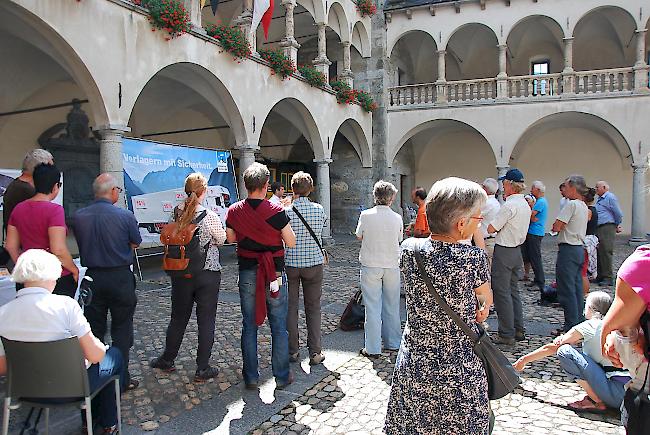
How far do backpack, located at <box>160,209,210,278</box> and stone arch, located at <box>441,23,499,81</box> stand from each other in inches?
724

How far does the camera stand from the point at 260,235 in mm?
3908

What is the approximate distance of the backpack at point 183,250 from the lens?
12.9 ft

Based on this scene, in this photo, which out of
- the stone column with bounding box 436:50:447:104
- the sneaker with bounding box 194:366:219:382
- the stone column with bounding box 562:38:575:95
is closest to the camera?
the sneaker with bounding box 194:366:219:382

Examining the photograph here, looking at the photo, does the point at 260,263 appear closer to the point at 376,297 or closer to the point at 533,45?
the point at 376,297

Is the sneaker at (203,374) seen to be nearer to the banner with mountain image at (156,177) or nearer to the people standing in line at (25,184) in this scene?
the people standing in line at (25,184)

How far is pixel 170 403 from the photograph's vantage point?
12.5 ft

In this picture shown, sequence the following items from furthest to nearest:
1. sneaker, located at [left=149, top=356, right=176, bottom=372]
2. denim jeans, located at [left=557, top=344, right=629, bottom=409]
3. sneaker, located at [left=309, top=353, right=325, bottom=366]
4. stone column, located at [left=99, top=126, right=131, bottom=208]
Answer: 1. stone column, located at [left=99, top=126, right=131, bottom=208]
2. sneaker, located at [left=309, top=353, right=325, bottom=366]
3. sneaker, located at [left=149, top=356, right=176, bottom=372]
4. denim jeans, located at [left=557, top=344, right=629, bottom=409]

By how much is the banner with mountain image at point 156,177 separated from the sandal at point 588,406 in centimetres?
658

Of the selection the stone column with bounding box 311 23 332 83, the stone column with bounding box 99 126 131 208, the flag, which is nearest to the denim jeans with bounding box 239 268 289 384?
the stone column with bounding box 99 126 131 208

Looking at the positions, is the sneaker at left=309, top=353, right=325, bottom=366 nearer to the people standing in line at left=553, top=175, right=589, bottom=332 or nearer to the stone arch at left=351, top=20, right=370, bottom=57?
the people standing in line at left=553, top=175, right=589, bottom=332

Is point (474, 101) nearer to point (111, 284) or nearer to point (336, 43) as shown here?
point (336, 43)

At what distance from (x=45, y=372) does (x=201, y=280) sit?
1.58 meters

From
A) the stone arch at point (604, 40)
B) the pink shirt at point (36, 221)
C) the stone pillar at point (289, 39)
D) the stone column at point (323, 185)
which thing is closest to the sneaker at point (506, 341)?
the pink shirt at point (36, 221)

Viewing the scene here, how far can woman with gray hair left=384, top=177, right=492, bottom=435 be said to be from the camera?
6.75 feet
